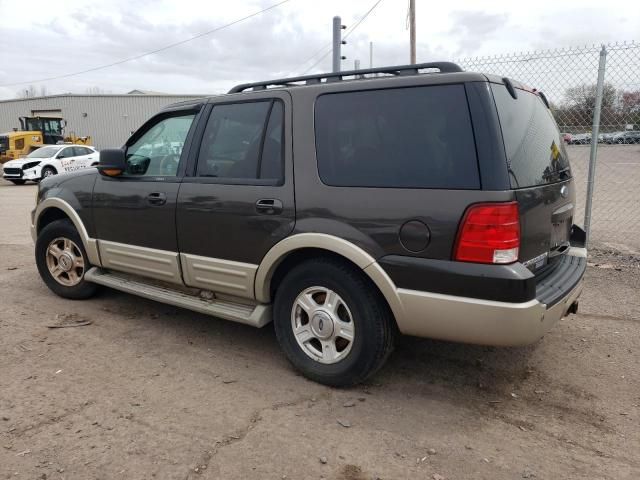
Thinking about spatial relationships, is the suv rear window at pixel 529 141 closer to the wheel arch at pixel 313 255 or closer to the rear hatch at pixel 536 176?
the rear hatch at pixel 536 176

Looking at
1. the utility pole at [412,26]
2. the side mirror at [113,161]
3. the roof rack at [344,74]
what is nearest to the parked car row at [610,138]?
the roof rack at [344,74]

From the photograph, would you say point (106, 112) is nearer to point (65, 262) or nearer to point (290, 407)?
point (65, 262)

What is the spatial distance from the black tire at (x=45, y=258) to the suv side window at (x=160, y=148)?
0.99 metres

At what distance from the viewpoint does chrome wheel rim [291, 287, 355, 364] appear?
3211 millimetres

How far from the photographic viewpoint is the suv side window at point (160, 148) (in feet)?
13.2

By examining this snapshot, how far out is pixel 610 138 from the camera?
20.1 feet

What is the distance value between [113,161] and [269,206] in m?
1.65

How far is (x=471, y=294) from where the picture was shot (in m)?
2.72

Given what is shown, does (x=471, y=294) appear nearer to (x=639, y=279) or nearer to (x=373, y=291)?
(x=373, y=291)

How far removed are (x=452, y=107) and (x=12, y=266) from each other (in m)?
5.85

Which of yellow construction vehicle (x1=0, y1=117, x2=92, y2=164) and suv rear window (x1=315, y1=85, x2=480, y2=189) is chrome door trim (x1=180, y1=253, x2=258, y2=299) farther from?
yellow construction vehicle (x1=0, y1=117, x2=92, y2=164)

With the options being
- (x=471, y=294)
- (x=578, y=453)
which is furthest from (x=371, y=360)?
(x=578, y=453)

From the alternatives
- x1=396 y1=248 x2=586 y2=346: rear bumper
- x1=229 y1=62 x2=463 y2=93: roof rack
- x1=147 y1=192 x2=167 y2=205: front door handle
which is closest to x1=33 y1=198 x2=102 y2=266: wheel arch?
x1=147 y1=192 x2=167 y2=205: front door handle

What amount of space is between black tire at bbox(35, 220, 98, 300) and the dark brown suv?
0.71 metres
